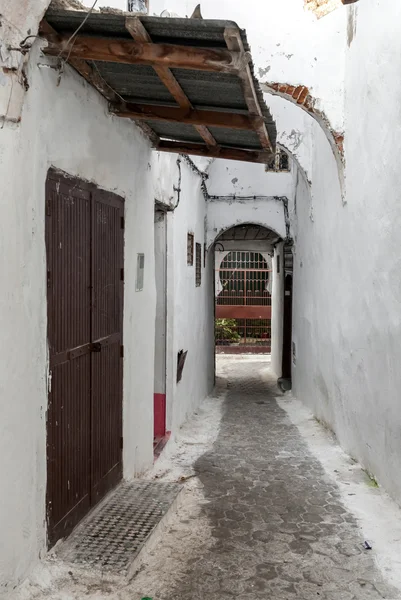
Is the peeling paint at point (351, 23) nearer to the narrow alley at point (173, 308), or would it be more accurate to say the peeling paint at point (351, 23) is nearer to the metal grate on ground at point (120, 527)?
the narrow alley at point (173, 308)

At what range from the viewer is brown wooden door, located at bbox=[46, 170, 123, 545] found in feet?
10.6

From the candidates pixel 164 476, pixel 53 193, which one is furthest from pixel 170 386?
pixel 53 193

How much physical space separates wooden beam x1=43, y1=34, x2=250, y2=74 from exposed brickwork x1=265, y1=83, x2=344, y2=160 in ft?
11.9

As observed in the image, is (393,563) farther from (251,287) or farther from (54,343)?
(251,287)

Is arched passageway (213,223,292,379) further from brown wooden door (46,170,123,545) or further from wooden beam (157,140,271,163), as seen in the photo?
brown wooden door (46,170,123,545)

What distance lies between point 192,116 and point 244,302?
17.4 m

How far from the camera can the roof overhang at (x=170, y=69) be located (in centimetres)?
271

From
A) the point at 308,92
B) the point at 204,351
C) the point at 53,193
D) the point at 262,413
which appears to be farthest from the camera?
the point at 204,351

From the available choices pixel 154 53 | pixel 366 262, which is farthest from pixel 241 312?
pixel 154 53

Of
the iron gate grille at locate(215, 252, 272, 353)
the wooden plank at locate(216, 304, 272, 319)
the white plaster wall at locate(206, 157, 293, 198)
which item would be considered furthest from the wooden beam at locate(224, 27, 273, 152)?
the wooden plank at locate(216, 304, 272, 319)

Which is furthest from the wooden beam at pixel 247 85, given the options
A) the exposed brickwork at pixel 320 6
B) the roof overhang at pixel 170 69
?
the exposed brickwork at pixel 320 6

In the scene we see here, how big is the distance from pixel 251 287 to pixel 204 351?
35.1 ft

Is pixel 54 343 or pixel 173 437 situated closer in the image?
pixel 54 343

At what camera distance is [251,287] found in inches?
837
